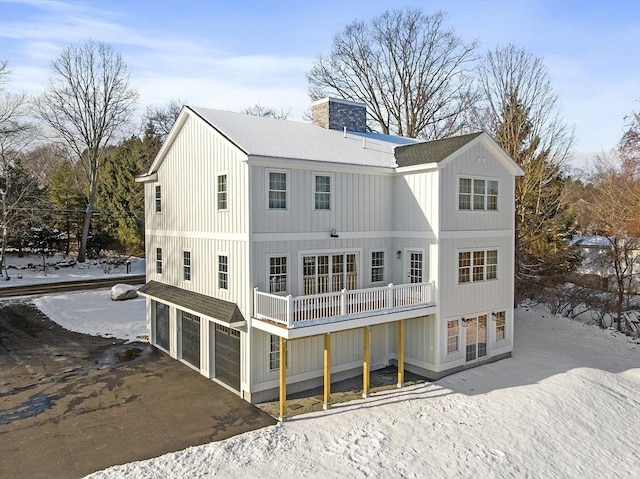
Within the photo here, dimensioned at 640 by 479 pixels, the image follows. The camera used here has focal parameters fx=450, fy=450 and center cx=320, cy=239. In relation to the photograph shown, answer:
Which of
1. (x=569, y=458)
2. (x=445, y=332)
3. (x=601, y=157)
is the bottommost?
(x=569, y=458)

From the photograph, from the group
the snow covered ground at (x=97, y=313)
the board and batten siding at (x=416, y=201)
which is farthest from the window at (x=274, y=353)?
the snow covered ground at (x=97, y=313)

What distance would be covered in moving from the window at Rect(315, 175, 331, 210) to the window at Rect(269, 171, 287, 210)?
108 cm

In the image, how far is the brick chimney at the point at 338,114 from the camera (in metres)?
17.3

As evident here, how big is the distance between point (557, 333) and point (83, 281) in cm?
2792

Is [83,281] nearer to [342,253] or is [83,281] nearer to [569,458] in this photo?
[342,253]

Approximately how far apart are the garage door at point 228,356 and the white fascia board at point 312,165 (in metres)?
4.72

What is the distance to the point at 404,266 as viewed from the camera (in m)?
14.6

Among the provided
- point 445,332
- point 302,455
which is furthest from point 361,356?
point 302,455

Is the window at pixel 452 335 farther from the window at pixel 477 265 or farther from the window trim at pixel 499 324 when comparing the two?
the window trim at pixel 499 324

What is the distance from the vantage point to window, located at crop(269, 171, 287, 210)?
12.3 meters

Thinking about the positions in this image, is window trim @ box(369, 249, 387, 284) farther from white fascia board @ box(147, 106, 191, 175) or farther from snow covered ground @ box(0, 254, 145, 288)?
snow covered ground @ box(0, 254, 145, 288)

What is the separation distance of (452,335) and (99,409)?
33.6 ft

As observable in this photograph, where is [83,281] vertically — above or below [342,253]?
below

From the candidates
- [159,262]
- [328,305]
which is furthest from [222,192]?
[159,262]
